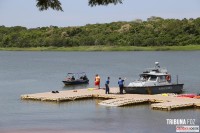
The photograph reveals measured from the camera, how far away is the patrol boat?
33.5 meters

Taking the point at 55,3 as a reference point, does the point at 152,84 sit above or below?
below

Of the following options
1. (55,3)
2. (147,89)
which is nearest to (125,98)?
(147,89)

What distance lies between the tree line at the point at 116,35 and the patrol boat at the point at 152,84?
9417 centimetres

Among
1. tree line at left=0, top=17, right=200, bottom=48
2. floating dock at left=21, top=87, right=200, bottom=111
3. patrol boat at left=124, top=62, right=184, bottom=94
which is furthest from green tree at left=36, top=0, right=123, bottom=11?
tree line at left=0, top=17, right=200, bottom=48

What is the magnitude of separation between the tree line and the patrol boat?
94174mm

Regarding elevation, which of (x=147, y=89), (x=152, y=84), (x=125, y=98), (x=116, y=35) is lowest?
(x=125, y=98)

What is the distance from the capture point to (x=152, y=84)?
34062 mm

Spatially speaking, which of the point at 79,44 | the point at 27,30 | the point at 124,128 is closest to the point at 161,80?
the point at 124,128

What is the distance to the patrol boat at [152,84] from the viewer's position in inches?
1317

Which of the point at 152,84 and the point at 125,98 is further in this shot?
the point at 152,84

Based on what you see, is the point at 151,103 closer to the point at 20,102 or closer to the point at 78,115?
the point at 78,115

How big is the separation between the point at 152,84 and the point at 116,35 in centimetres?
10978

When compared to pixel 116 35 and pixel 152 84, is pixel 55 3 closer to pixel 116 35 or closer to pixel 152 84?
pixel 152 84

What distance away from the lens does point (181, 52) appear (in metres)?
140
